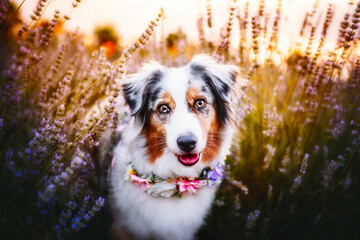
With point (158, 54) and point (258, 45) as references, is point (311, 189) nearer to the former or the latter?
point (258, 45)

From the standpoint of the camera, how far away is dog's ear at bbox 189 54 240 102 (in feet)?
8.08

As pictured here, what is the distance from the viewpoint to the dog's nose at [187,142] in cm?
188

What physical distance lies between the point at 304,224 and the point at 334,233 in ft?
0.91

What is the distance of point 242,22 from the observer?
9.27 feet

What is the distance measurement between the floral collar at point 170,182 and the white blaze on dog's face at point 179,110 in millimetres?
79

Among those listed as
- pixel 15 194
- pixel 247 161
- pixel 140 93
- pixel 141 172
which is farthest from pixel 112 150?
pixel 247 161

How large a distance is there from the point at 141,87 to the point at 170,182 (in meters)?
0.96

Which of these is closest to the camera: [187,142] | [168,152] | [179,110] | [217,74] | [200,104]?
[187,142]

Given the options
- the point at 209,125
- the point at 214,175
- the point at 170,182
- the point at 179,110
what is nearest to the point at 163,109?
the point at 179,110

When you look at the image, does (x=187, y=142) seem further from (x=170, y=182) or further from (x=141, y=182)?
(x=141, y=182)

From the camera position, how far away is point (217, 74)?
8.25 ft

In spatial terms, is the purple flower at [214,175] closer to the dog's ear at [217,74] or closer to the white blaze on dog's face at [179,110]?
the white blaze on dog's face at [179,110]

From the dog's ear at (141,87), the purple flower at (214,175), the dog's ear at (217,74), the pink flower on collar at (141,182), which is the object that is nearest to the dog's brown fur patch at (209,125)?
the purple flower at (214,175)

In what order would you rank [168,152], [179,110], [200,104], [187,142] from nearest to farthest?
[187,142]
[179,110]
[200,104]
[168,152]
